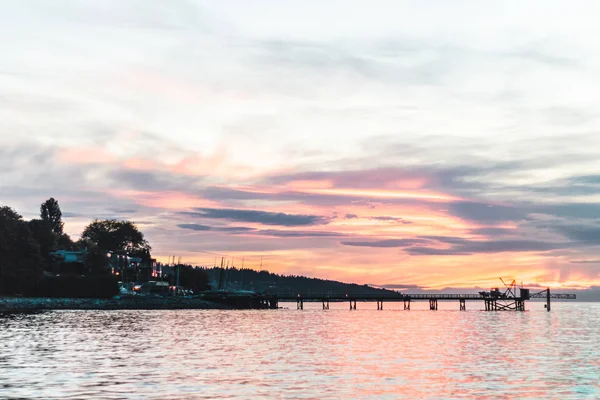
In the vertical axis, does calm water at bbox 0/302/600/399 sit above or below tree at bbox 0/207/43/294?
below

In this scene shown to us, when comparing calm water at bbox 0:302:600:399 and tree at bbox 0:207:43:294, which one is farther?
tree at bbox 0:207:43:294

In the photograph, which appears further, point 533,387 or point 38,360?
point 38,360

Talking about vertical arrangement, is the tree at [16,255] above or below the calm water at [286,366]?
above

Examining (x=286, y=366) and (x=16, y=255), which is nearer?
(x=286, y=366)

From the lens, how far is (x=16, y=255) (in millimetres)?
182500

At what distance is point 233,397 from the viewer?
44.4 meters

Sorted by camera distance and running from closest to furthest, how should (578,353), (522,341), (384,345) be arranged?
(578,353), (384,345), (522,341)

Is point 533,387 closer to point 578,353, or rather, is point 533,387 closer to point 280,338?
point 578,353

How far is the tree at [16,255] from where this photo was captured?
180375mm

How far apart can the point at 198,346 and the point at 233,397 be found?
38570 millimetres

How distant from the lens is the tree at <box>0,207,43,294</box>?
180375 millimetres

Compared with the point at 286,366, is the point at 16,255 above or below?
above

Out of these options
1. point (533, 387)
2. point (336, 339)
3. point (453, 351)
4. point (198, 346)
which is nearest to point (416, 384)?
point (533, 387)

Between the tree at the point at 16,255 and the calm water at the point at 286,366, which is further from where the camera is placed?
the tree at the point at 16,255
